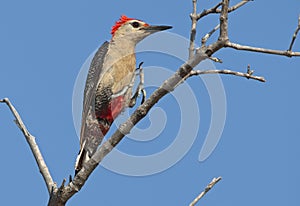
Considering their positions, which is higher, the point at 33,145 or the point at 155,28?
the point at 155,28

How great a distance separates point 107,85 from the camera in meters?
8.28

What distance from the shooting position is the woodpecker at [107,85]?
26.2ft

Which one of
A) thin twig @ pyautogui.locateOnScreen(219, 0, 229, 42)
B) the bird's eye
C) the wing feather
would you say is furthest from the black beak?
thin twig @ pyautogui.locateOnScreen(219, 0, 229, 42)

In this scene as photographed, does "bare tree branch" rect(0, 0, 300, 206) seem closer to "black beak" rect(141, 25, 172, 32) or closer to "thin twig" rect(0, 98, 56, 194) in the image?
"thin twig" rect(0, 98, 56, 194)

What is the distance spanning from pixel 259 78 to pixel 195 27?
2.30 feet

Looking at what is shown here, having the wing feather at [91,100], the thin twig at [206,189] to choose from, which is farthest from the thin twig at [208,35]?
the wing feather at [91,100]

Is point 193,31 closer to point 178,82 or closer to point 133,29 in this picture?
point 178,82

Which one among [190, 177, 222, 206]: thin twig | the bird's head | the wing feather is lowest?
[190, 177, 222, 206]: thin twig

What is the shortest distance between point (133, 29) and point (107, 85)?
1356 mm

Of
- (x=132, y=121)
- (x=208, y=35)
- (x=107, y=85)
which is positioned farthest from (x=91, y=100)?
(x=208, y=35)

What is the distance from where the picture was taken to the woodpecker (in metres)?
7.98

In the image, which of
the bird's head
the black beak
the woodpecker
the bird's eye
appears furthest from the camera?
the bird's eye

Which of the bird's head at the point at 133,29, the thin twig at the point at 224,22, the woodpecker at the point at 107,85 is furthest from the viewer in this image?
the bird's head at the point at 133,29

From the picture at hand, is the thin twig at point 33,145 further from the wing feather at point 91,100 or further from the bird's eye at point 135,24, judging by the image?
the bird's eye at point 135,24
